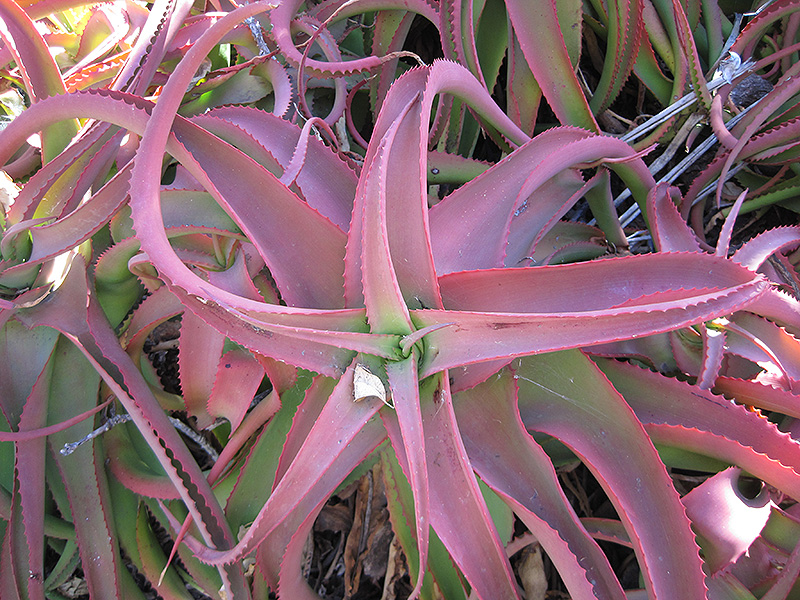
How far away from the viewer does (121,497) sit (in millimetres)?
682

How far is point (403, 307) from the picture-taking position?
403mm

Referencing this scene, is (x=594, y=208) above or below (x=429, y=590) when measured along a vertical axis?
above

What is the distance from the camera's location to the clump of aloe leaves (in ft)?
1.40

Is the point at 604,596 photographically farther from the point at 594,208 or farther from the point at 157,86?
the point at 157,86

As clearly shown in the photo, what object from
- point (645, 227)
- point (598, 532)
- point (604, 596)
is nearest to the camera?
point (604, 596)

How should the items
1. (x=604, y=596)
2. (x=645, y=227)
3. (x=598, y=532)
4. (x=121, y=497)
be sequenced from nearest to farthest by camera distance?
(x=604, y=596) → (x=598, y=532) → (x=121, y=497) → (x=645, y=227)

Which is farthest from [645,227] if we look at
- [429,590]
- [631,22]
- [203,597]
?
[203,597]

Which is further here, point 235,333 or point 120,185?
point 120,185

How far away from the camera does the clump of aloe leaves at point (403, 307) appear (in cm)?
43

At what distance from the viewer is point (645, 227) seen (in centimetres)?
79

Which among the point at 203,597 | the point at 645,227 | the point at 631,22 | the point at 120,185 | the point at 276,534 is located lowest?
the point at 203,597

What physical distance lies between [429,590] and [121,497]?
39cm

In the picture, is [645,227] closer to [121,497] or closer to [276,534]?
[276,534]

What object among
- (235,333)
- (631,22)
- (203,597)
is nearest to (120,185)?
(235,333)
